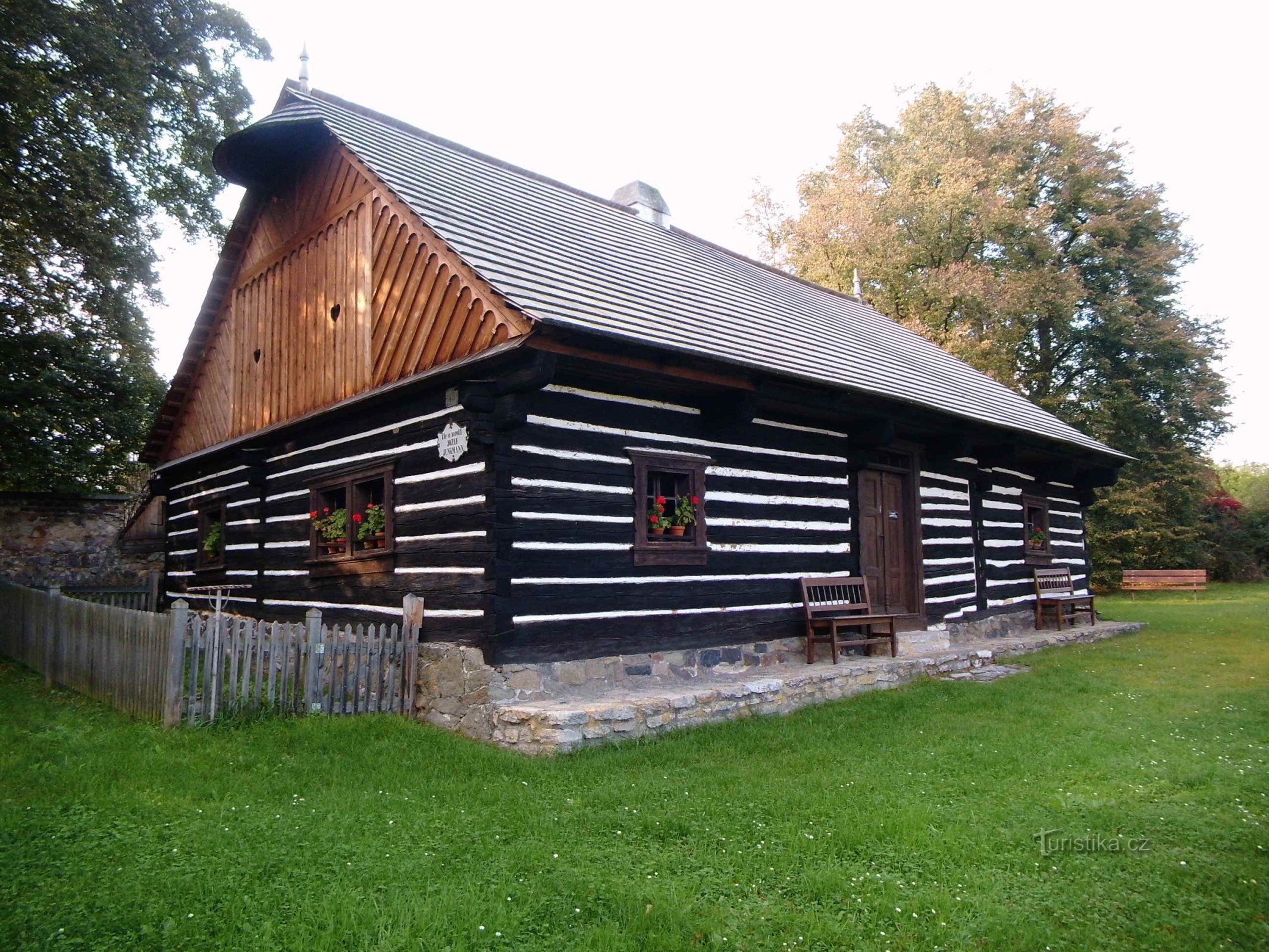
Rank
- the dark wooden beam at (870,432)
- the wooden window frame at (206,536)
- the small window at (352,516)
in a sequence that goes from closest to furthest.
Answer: the small window at (352,516), the dark wooden beam at (870,432), the wooden window frame at (206,536)

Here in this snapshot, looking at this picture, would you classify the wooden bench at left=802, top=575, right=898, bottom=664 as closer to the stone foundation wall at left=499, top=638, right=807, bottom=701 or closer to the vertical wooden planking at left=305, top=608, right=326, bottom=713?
the stone foundation wall at left=499, top=638, right=807, bottom=701

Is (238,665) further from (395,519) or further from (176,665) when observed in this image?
(395,519)

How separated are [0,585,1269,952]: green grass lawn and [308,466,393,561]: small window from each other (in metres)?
2.15

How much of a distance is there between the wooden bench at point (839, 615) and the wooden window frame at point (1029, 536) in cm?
522

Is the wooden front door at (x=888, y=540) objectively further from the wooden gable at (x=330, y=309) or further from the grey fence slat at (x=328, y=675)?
the grey fence slat at (x=328, y=675)

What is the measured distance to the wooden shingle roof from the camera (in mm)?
7883

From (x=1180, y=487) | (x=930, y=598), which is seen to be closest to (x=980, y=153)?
(x=1180, y=487)

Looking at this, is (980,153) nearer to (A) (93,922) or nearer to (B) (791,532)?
(B) (791,532)

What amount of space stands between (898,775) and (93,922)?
178 inches

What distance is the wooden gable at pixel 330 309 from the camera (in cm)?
776

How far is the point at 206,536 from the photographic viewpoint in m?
12.4

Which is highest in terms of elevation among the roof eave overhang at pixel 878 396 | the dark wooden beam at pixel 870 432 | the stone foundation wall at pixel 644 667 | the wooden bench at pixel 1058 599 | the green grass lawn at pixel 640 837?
the roof eave overhang at pixel 878 396

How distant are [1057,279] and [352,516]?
23.0 meters

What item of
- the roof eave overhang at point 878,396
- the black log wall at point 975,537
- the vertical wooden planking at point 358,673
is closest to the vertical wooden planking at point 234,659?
the vertical wooden planking at point 358,673
